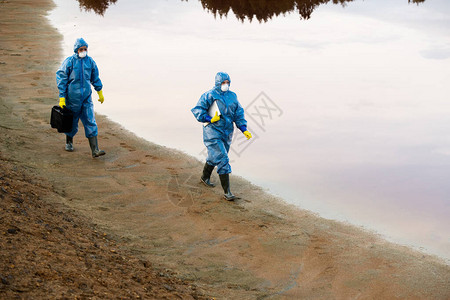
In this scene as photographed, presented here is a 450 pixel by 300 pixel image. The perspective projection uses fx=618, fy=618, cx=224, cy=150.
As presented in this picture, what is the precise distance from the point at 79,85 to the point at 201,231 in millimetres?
3421

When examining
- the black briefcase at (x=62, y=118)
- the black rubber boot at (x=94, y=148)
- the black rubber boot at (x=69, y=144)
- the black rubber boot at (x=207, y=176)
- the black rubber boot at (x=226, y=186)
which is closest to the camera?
the black rubber boot at (x=226, y=186)

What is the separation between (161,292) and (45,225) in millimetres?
1561

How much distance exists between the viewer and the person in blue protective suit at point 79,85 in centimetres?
936

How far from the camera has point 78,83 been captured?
30.9 feet

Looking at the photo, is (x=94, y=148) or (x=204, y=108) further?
(x=94, y=148)

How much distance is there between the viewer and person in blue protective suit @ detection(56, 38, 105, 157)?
9359 mm

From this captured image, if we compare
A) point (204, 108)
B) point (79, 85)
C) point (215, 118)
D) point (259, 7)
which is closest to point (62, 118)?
point (79, 85)

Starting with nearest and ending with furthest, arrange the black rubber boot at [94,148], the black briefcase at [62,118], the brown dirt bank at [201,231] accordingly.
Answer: the brown dirt bank at [201,231] < the black briefcase at [62,118] < the black rubber boot at [94,148]

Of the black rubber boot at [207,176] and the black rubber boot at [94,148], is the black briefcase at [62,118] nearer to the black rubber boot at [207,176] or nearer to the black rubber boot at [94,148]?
the black rubber boot at [94,148]

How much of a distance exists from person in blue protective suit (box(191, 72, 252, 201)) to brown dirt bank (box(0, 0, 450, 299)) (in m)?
0.48

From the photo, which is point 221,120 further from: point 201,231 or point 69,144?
point 69,144

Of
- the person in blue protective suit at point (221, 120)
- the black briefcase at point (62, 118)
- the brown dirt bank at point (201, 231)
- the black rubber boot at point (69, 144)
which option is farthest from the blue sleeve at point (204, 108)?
the black rubber boot at point (69, 144)

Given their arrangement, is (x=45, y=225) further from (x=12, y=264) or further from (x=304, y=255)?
(x=304, y=255)

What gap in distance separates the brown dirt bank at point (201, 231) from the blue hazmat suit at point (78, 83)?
680mm
